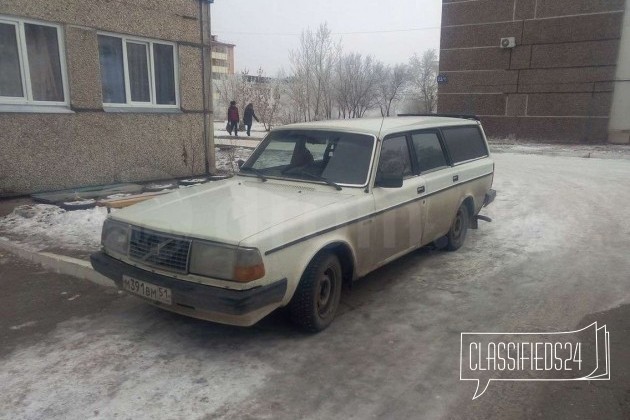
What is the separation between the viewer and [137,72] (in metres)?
8.87

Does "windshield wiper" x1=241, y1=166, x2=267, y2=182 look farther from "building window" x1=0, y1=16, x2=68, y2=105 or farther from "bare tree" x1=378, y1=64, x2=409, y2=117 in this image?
"bare tree" x1=378, y1=64, x2=409, y2=117

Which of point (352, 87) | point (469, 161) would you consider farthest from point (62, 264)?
point (352, 87)

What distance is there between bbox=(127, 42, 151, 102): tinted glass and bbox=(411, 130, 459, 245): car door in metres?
5.86

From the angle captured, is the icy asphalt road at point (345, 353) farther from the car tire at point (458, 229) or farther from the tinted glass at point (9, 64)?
the tinted glass at point (9, 64)

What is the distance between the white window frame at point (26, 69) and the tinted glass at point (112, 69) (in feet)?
2.11

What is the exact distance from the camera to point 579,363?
3352 mm

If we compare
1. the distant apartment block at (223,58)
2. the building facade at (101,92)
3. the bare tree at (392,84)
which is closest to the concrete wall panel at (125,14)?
the building facade at (101,92)

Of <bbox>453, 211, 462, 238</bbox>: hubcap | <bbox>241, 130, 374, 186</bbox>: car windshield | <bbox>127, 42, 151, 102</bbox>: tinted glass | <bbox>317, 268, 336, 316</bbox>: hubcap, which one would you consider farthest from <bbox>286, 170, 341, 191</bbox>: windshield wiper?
<bbox>127, 42, 151, 102</bbox>: tinted glass

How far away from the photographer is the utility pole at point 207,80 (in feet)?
31.7

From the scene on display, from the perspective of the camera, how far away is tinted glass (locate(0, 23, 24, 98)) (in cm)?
711

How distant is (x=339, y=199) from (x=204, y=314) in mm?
1428

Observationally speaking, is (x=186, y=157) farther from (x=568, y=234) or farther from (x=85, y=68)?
(x=568, y=234)

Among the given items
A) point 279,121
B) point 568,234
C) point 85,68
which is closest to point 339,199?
point 568,234

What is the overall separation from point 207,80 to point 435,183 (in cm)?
637
